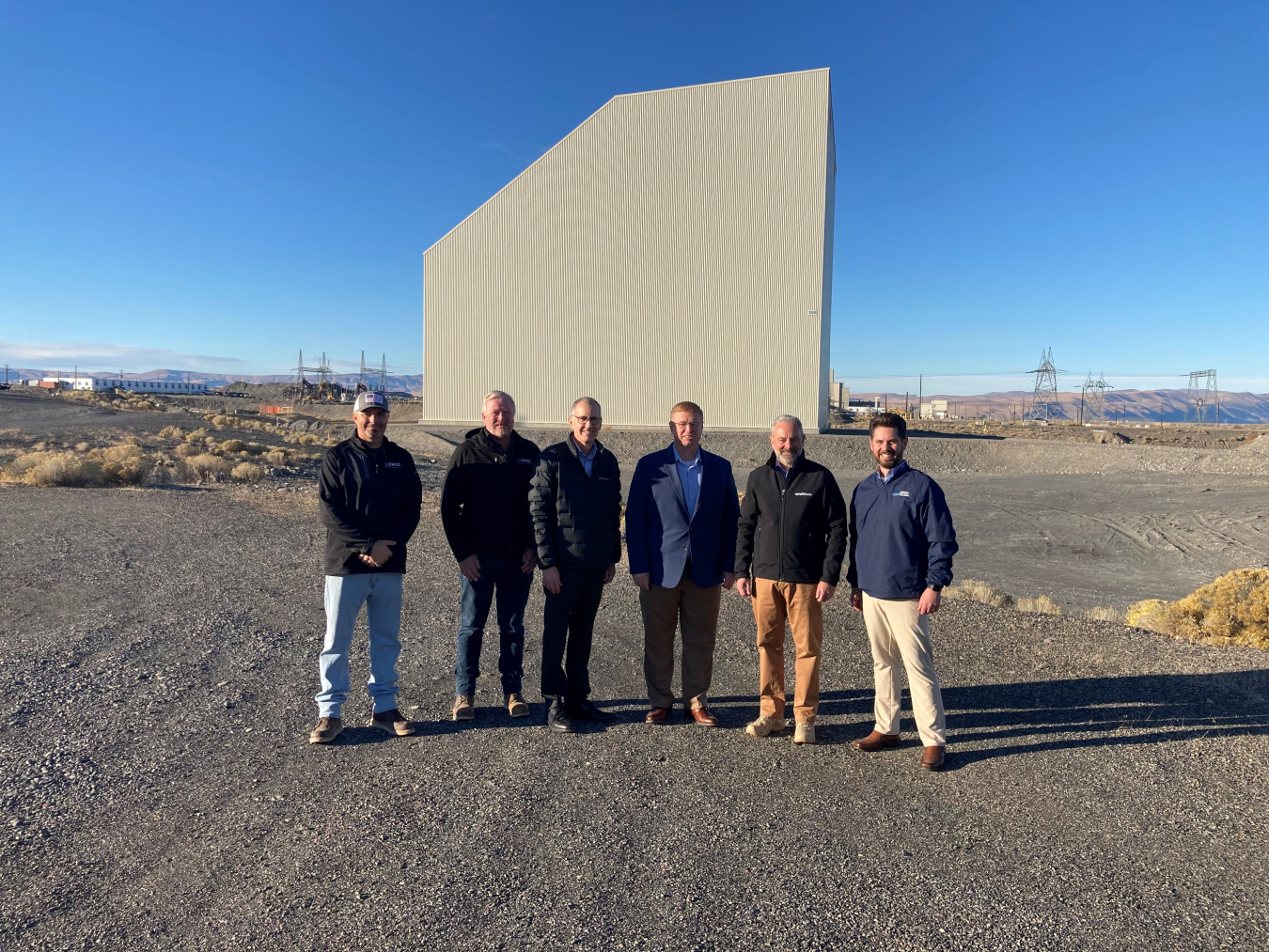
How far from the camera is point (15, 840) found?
106 inches

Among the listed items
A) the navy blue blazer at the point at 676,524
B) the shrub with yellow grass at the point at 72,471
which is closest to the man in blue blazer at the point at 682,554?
the navy blue blazer at the point at 676,524

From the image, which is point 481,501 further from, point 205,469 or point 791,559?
point 205,469

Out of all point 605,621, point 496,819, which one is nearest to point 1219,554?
point 605,621

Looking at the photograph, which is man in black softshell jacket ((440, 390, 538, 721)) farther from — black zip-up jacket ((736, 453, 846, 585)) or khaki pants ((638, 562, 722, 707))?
black zip-up jacket ((736, 453, 846, 585))

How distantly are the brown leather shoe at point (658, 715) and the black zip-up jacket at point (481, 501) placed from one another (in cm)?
117

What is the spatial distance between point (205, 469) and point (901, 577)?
54.0 ft

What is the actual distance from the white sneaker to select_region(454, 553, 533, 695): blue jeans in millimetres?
1317

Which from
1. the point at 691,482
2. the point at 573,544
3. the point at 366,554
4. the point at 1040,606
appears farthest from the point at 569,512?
the point at 1040,606

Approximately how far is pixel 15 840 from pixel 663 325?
26196 mm

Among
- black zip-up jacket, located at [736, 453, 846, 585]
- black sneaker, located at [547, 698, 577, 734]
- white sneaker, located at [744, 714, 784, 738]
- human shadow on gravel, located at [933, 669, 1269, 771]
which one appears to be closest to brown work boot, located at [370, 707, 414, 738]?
black sneaker, located at [547, 698, 577, 734]

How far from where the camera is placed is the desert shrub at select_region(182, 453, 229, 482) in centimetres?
1546

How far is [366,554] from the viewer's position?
141 inches

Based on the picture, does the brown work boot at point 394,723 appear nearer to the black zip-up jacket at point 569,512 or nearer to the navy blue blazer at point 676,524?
the black zip-up jacket at point 569,512

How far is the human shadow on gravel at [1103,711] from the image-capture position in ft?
12.2
